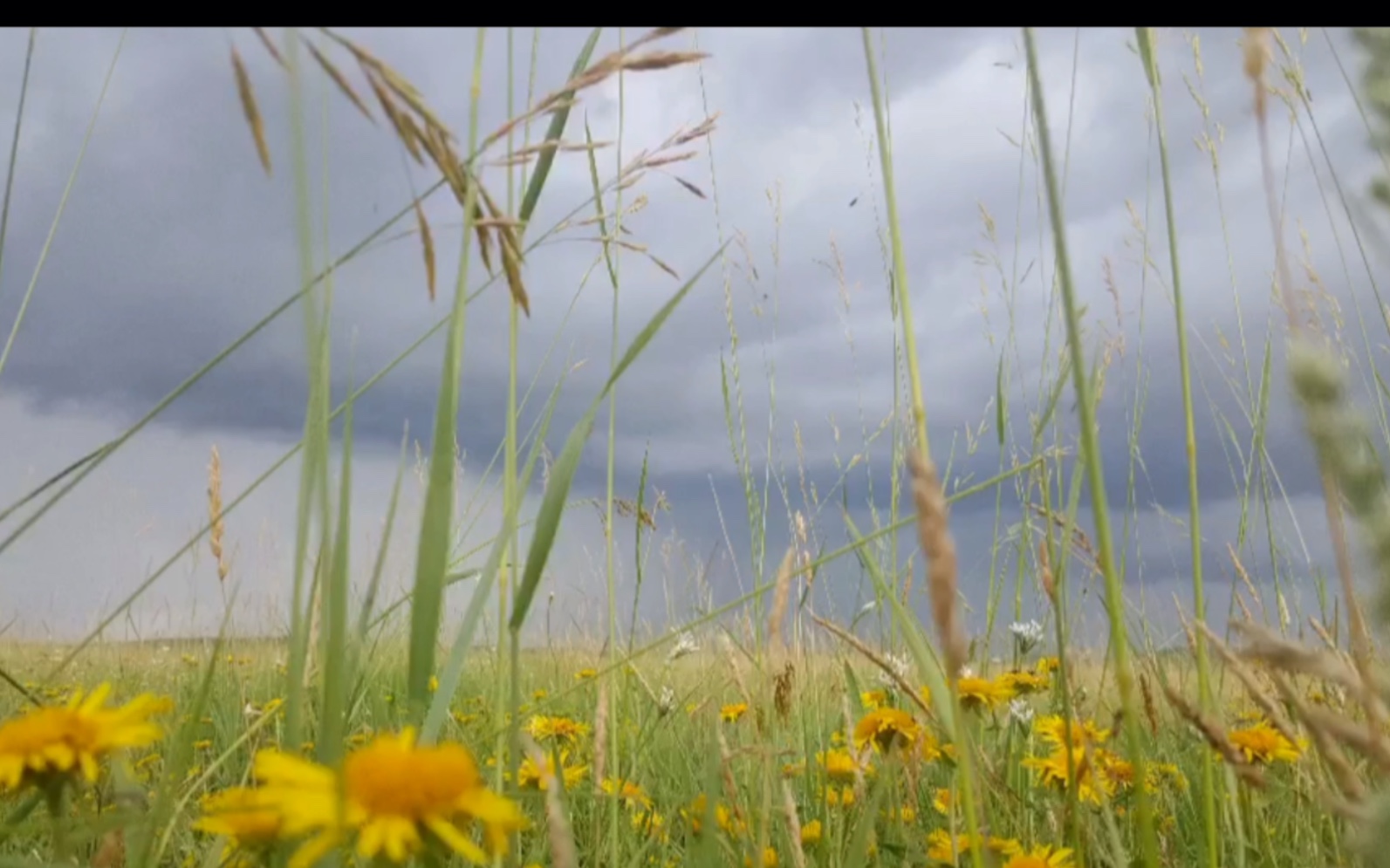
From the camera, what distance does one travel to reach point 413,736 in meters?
0.56

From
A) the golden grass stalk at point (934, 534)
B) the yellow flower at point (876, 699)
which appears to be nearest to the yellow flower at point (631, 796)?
the yellow flower at point (876, 699)

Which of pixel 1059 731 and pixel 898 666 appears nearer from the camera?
pixel 1059 731

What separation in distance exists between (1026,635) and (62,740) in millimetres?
1398

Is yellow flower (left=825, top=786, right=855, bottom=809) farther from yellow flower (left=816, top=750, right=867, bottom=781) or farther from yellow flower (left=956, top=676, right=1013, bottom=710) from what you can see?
yellow flower (left=956, top=676, right=1013, bottom=710)

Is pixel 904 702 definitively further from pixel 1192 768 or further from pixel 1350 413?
pixel 1350 413

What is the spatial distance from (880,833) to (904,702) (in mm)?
566

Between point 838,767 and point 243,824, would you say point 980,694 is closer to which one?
point 838,767

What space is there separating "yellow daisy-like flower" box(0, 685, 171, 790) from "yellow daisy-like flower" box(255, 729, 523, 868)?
177mm

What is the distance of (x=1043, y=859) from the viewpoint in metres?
1.02

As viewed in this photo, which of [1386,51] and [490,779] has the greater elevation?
[1386,51]

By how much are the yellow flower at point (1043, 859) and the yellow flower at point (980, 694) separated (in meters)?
0.24

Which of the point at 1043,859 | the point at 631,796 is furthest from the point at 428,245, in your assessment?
the point at 631,796

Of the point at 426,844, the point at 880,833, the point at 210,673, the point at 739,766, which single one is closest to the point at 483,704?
the point at 739,766

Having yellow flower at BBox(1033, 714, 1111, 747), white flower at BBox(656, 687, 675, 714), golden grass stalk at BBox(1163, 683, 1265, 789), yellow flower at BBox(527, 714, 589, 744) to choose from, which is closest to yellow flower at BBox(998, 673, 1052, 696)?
yellow flower at BBox(1033, 714, 1111, 747)
